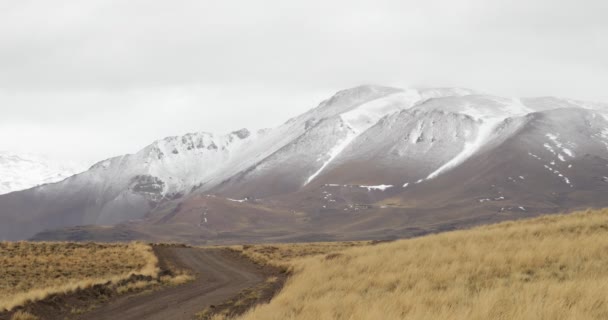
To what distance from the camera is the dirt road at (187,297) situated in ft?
66.7

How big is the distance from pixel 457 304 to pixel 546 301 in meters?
2.15

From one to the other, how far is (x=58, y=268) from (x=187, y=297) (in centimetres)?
1791

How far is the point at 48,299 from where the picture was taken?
72.0 ft

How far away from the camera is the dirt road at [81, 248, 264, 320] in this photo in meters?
20.3

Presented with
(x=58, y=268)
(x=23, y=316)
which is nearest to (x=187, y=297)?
(x=23, y=316)

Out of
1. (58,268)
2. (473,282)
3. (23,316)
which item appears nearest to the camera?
(473,282)

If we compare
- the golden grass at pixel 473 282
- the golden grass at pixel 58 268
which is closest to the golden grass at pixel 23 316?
the golden grass at pixel 58 268

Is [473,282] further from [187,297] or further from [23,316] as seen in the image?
[23,316]

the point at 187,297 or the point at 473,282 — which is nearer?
the point at 473,282

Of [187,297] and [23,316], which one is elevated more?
[23,316]

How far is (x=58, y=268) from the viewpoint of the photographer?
127 ft

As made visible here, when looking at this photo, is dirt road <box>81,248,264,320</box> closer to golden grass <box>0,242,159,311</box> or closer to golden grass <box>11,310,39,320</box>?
golden grass <box>11,310,39,320</box>

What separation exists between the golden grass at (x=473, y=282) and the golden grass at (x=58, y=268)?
10.4 m

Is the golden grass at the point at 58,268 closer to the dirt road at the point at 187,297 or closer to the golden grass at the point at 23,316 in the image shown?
the golden grass at the point at 23,316
